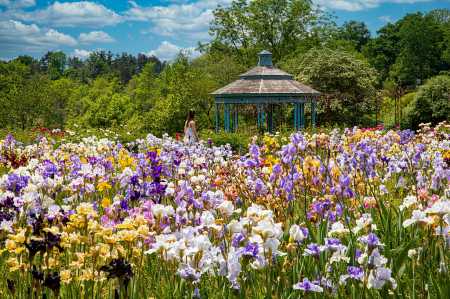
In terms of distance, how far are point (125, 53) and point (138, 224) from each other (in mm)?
146629

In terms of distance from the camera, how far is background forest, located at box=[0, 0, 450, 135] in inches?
790

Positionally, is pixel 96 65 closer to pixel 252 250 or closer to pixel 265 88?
pixel 265 88

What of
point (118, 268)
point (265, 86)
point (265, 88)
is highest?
point (265, 86)

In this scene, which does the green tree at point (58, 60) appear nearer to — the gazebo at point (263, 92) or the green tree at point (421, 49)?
the green tree at point (421, 49)

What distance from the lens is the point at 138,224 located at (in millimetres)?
1850

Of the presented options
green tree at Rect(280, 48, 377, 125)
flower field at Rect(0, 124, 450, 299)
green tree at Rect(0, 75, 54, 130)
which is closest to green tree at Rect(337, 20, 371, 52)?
green tree at Rect(280, 48, 377, 125)

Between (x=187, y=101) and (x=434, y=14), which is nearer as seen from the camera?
(x=187, y=101)

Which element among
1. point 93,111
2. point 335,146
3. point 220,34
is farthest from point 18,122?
point 335,146

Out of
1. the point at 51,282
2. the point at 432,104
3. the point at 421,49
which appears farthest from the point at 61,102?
the point at 51,282

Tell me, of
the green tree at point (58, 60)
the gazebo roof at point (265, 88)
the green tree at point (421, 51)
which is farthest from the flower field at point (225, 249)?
the green tree at point (58, 60)

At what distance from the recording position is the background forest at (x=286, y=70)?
65.8 feet

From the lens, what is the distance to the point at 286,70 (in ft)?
90.0

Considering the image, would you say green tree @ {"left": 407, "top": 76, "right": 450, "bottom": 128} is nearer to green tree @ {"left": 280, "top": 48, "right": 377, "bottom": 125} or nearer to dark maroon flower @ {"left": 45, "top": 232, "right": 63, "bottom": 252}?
green tree @ {"left": 280, "top": 48, "right": 377, "bottom": 125}

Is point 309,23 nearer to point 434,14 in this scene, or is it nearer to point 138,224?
point 138,224
